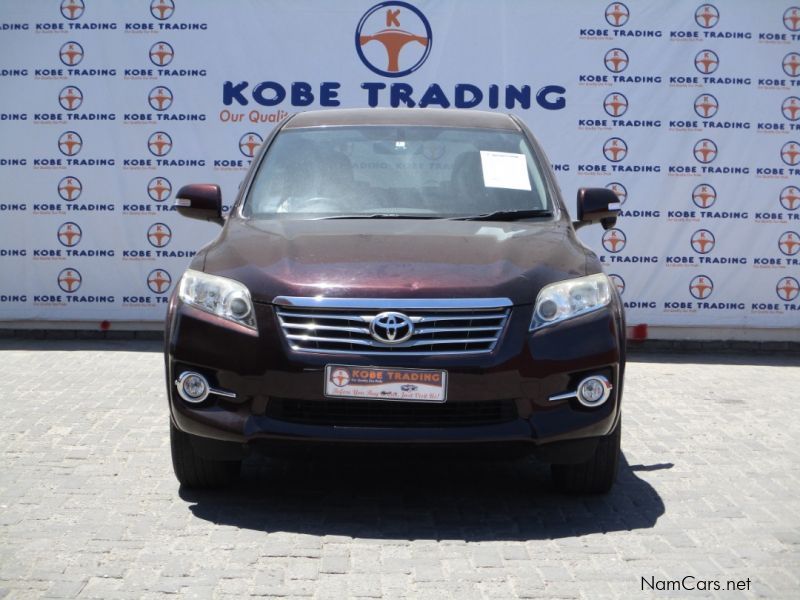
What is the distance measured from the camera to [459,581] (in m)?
4.23

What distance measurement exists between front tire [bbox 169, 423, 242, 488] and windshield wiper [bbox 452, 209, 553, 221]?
1.66m

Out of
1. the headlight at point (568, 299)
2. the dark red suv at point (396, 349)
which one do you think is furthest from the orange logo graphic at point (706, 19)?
the headlight at point (568, 299)

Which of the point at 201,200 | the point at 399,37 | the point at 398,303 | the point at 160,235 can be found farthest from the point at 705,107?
the point at 398,303

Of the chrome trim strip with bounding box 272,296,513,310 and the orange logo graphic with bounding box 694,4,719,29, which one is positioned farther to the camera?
the orange logo graphic with bounding box 694,4,719,29

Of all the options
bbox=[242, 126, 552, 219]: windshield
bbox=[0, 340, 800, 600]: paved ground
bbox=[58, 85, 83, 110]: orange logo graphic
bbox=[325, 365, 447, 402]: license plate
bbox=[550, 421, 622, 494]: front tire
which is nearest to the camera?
bbox=[0, 340, 800, 600]: paved ground

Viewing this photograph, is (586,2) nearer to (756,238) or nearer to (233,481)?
(756,238)

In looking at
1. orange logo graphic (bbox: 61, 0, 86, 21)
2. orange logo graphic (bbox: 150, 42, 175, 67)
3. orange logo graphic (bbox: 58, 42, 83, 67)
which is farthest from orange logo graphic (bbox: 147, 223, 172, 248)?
orange logo graphic (bbox: 61, 0, 86, 21)

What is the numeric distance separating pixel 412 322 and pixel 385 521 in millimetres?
895

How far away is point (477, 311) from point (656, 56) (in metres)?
6.12

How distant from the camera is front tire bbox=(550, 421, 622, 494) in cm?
526

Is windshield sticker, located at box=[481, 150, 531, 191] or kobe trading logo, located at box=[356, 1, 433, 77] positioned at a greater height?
kobe trading logo, located at box=[356, 1, 433, 77]

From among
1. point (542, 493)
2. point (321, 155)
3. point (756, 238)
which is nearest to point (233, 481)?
point (542, 493)

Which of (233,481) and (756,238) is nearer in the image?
(233,481)

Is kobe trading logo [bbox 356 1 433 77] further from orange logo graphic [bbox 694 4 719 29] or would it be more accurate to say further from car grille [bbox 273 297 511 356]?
car grille [bbox 273 297 511 356]
